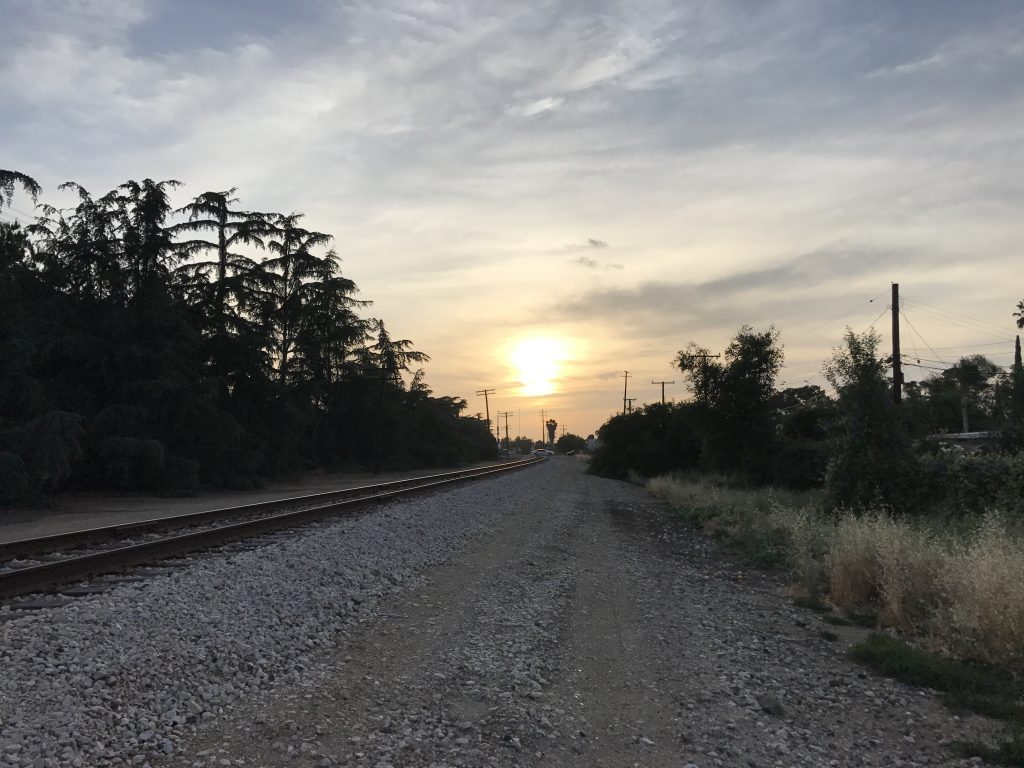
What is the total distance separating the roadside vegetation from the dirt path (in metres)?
0.62

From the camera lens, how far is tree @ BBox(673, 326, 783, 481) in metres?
38.8

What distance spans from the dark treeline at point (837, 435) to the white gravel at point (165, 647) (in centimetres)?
1234

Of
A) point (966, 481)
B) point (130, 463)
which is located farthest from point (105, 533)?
point (966, 481)

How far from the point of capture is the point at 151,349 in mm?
29219

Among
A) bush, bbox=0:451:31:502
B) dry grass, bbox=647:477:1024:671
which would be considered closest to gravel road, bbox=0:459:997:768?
dry grass, bbox=647:477:1024:671

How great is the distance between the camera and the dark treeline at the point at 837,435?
18.6 meters

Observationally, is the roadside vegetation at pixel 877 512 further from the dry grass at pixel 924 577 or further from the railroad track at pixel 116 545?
the railroad track at pixel 116 545

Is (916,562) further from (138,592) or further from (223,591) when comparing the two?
(138,592)

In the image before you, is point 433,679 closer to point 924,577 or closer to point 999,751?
point 999,751

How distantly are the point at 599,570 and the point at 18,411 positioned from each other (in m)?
20.1

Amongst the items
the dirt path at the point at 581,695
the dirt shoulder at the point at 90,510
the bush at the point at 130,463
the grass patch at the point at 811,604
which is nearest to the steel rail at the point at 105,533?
the dirt shoulder at the point at 90,510

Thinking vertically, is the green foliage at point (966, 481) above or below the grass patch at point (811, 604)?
above

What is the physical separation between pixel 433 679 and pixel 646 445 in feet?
154

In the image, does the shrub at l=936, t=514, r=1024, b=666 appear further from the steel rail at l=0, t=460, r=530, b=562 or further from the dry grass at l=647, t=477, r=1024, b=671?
the steel rail at l=0, t=460, r=530, b=562
